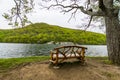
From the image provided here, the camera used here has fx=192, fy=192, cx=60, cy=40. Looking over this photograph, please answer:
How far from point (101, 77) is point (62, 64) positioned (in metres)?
2.65

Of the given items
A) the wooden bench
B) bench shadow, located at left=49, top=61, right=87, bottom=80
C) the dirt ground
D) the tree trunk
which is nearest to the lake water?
the tree trunk

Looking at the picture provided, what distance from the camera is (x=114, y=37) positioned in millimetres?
15133

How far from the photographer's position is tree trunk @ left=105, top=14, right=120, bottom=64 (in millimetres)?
15000

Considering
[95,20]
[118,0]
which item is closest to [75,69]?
[118,0]

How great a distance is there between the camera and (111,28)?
1528cm

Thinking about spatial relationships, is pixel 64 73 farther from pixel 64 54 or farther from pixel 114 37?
pixel 114 37

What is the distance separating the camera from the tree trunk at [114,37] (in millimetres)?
15000

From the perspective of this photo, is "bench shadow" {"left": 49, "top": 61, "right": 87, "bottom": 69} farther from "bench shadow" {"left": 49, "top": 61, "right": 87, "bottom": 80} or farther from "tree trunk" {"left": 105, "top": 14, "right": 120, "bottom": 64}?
"tree trunk" {"left": 105, "top": 14, "right": 120, "bottom": 64}

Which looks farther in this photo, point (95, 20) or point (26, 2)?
point (95, 20)

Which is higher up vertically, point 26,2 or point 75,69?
point 26,2

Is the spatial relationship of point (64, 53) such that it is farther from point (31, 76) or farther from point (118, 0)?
point (118, 0)

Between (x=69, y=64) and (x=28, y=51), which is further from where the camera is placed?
(x=28, y=51)

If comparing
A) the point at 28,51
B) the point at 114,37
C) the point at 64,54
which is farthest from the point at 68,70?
the point at 28,51

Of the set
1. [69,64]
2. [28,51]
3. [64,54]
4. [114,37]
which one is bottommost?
[28,51]
